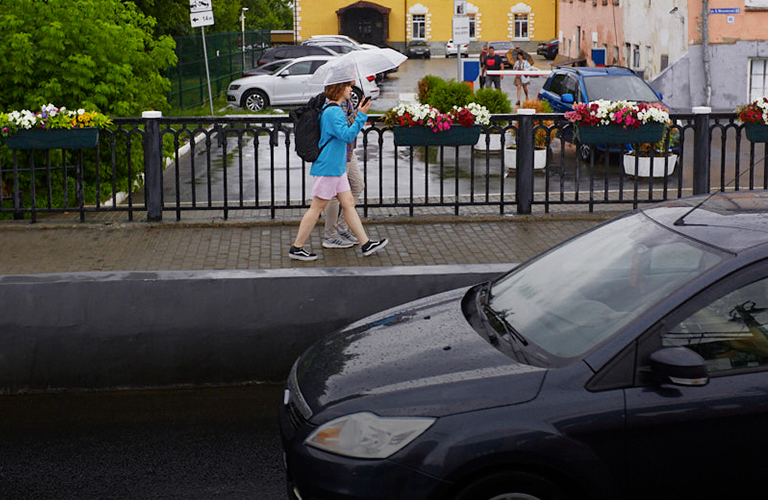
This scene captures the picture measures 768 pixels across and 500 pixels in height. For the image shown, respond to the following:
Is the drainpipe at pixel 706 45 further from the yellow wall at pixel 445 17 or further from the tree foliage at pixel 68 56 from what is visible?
the yellow wall at pixel 445 17

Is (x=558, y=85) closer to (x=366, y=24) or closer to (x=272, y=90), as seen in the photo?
(x=272, y=90)

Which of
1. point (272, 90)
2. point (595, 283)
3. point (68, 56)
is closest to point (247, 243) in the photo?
point (68, 56)

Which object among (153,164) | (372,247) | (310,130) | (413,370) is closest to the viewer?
(413,370)

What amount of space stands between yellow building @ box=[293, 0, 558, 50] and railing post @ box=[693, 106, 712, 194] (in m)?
69.7

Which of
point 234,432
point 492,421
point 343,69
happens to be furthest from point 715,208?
point 343,69

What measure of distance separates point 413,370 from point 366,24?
7834cm

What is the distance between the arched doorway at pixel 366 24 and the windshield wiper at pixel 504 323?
3012 inches

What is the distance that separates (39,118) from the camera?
10.8m

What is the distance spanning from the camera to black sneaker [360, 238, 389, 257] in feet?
32.0

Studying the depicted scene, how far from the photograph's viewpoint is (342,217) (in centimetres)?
1066

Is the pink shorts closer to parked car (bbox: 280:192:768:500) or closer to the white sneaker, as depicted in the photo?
the white sneaker

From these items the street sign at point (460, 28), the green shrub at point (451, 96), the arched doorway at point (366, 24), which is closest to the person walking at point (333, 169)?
the green shrub at point (451, 96)

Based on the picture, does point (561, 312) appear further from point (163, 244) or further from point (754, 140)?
point (754, 140)

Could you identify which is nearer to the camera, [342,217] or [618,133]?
[342,217]
